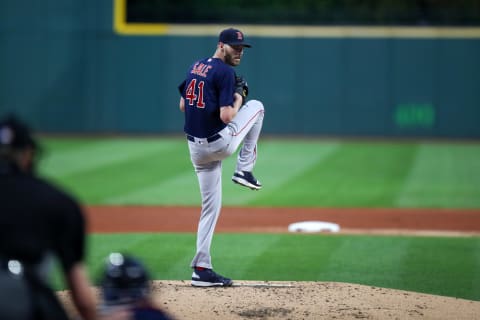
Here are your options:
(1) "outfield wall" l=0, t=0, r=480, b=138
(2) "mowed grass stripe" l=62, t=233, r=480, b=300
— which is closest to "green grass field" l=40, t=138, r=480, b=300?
(2) "mowed grass stripe" l=62, t=233, r=480, b=300

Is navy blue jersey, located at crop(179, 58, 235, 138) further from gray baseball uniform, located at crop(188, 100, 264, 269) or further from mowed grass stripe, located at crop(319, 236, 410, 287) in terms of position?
mowed grass stripe, located at crop(319, 236, 410, 287)

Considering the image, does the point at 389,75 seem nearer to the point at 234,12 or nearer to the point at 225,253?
the point at 234,12

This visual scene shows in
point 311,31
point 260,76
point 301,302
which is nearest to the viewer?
point 301,302

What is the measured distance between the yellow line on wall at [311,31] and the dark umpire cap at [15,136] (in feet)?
68.0

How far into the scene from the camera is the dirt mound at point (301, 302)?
6.62 m

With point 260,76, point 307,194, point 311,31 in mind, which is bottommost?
point 307,194

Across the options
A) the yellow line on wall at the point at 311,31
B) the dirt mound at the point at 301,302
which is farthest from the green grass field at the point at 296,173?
the dirt mound at the point at 301,302

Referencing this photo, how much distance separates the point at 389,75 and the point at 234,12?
15.3 ft

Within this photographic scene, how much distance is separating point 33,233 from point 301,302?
3.66 metres

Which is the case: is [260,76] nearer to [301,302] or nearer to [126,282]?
[301,302]

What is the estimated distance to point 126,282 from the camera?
3879mm

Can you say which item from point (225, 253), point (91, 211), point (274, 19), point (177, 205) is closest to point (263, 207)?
point (177, 205)

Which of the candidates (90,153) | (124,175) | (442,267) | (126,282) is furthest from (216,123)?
(90,153)

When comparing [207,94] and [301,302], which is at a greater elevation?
[207,94]
